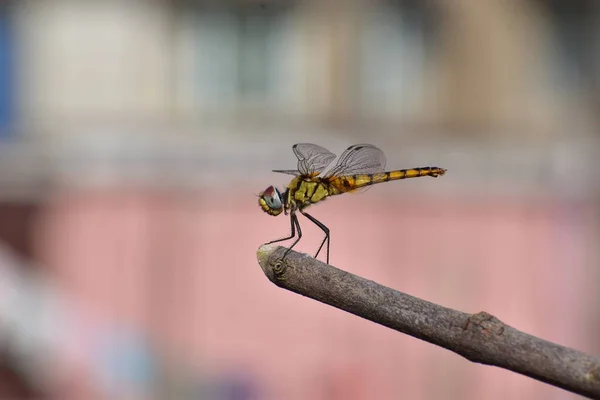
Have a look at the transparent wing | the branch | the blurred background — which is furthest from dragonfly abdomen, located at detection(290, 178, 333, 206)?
the blurred background

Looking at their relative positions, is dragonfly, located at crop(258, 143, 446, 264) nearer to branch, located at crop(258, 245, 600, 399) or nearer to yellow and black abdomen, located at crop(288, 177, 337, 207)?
yellow and black abdomen, located at crop(288, 177, 337, 207)

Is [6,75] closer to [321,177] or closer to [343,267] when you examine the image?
[343,267]

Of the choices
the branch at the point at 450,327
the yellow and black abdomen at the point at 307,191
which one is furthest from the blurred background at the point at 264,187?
the branch at the point at 450,327

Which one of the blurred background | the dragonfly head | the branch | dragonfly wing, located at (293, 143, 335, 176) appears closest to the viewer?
the branch

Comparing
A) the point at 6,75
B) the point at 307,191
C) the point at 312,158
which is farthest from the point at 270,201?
the point at 6,75

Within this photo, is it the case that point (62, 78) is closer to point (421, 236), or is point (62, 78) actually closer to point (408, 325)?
point (421, 236)

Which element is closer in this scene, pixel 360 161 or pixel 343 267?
pixel 360 161

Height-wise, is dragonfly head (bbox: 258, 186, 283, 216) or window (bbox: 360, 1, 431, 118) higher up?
window (bbox: 360, 1, 431, 118)

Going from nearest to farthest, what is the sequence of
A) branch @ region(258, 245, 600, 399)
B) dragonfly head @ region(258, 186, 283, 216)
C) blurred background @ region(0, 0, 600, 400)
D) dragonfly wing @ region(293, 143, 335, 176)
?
branch @ region(258, 245, 600, 399) → dragonfly head @ region(258, 186, 283, 216) → dragonfly wing @ region(293, 143, 335, 176) → blurred background @ region(0, 0, 600, 400)

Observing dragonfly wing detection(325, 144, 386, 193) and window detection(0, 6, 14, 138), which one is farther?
window detection(0, 6, 14, 138)
